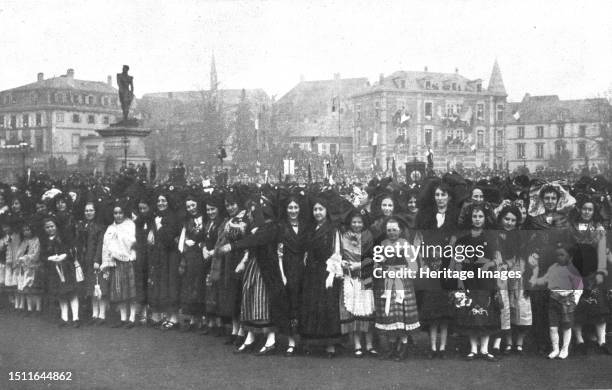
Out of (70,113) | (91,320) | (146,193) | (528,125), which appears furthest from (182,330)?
(528,125)

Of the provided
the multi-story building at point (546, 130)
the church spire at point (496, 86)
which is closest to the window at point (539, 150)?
the multi-story building at point (546, 130)

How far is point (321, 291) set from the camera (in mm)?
7422

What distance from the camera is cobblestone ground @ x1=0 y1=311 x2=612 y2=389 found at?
Result: 646cm

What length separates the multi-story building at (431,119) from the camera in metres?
67.5

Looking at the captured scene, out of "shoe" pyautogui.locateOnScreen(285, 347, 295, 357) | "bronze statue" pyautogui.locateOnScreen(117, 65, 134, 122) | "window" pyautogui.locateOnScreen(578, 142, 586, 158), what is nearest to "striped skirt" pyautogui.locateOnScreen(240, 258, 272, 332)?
"shoe" pyautogui.locateOnScreen(285, 347, 295, 357)

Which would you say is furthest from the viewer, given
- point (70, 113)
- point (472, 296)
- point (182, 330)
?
point (70, 113)

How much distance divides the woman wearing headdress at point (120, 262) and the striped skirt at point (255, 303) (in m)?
2.32

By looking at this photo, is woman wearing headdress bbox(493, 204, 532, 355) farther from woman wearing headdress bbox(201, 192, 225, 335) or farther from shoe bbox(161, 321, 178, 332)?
shoe bbox(161, 321, 178, 332)

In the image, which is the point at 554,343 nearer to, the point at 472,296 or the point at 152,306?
the point at 472,296

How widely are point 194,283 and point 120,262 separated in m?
1.23

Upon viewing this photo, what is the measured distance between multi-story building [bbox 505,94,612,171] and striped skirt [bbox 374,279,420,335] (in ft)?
204

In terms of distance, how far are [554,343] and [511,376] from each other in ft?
3.55

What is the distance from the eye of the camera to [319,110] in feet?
267

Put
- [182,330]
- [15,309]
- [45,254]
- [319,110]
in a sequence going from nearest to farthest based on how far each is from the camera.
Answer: [182,330] → [45,254] → [15,309] → [319,110]
